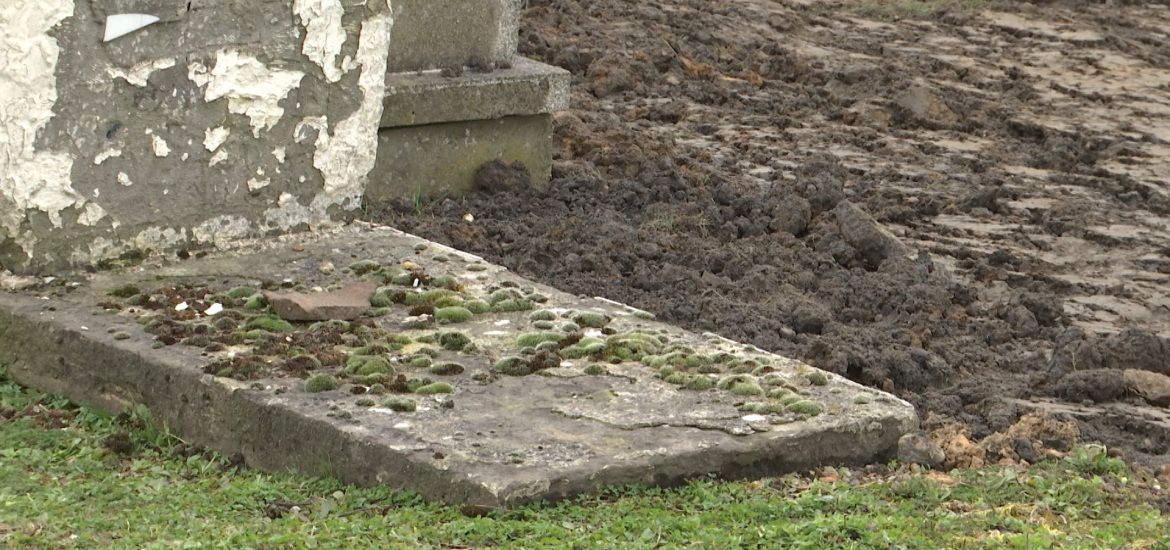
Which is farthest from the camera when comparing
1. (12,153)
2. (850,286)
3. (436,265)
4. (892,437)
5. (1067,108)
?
(1067,108)

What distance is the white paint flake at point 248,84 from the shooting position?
4.80m

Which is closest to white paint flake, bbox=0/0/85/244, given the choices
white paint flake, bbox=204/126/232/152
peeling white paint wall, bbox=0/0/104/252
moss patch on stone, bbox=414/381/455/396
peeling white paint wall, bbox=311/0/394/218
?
peeling white paint wall, bbox=0/0/104/252

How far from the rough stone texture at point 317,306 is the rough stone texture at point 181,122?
49 centimetres

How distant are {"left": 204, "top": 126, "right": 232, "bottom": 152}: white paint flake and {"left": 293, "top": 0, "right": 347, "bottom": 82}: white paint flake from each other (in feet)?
1.11

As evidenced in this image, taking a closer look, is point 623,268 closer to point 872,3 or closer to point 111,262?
point 111,262

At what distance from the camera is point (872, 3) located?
12.1m

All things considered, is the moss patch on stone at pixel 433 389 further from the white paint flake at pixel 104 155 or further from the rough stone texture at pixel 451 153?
the rough stone texture at pixel 451 153

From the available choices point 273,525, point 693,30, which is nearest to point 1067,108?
point 693,30

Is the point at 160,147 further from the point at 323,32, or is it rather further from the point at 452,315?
the point at 452,315

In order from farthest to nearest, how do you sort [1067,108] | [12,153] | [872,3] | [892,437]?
[872,3] < [1067,108] < [12,153] < [892,437]

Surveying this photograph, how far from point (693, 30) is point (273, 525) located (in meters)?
A: 7.26

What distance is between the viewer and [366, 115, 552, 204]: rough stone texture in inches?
257

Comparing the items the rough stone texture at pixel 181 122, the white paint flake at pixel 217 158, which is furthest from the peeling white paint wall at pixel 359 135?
the white paint flake at pixel 217 158

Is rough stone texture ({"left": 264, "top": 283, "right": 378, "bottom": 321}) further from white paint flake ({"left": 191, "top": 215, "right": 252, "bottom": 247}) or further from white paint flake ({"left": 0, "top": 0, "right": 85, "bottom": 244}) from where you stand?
white paint flake ({"left": 0, "top": 0, "right": 85, "bottom": 244})
